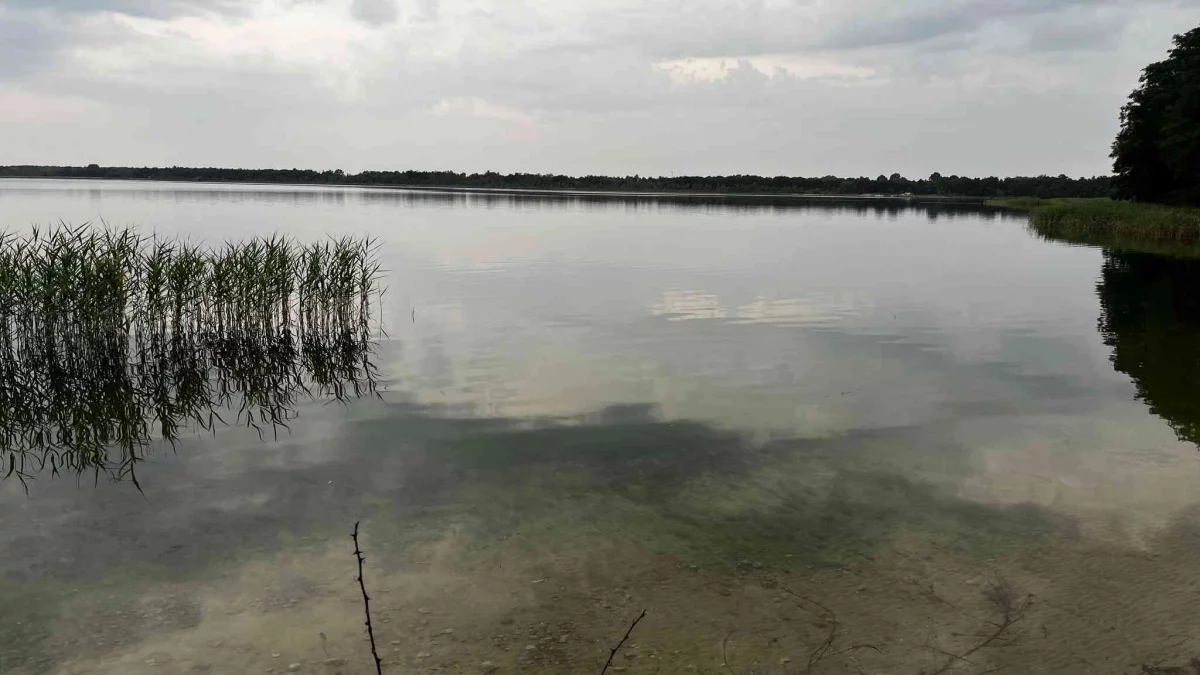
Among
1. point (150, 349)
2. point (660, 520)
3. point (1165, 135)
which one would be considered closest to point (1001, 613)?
point (660, 520)

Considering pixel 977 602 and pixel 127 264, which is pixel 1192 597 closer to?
pixel 977 602

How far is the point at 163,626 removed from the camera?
532cm

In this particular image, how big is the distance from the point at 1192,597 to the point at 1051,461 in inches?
123

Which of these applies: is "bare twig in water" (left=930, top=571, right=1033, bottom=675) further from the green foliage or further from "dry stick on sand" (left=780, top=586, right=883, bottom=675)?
the green foliage

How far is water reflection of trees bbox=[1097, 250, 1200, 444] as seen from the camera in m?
11.3

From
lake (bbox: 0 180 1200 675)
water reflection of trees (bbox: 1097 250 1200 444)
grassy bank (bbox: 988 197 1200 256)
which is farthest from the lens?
grassy bank (bbox: 988 197 1200 256)

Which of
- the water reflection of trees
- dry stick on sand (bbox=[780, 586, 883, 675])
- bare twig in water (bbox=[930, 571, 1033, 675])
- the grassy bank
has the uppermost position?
the grassy bank

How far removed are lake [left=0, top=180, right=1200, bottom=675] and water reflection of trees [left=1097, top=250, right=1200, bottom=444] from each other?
13 cm

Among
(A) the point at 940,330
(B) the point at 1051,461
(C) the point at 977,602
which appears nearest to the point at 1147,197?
(A) the point at 940,330

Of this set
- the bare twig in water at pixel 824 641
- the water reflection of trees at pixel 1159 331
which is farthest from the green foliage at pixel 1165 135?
the bare twig in water at pixel 824 641

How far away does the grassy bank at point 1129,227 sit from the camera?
39256mm

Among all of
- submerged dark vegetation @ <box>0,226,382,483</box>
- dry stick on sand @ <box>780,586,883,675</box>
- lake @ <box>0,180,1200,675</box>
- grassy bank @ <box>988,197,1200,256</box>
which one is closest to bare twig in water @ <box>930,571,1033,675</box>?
lake @ <box>0,180,1200,675</box>

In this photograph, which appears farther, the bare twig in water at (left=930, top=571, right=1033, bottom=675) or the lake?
the lake

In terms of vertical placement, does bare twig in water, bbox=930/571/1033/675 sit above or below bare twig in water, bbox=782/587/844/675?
above
